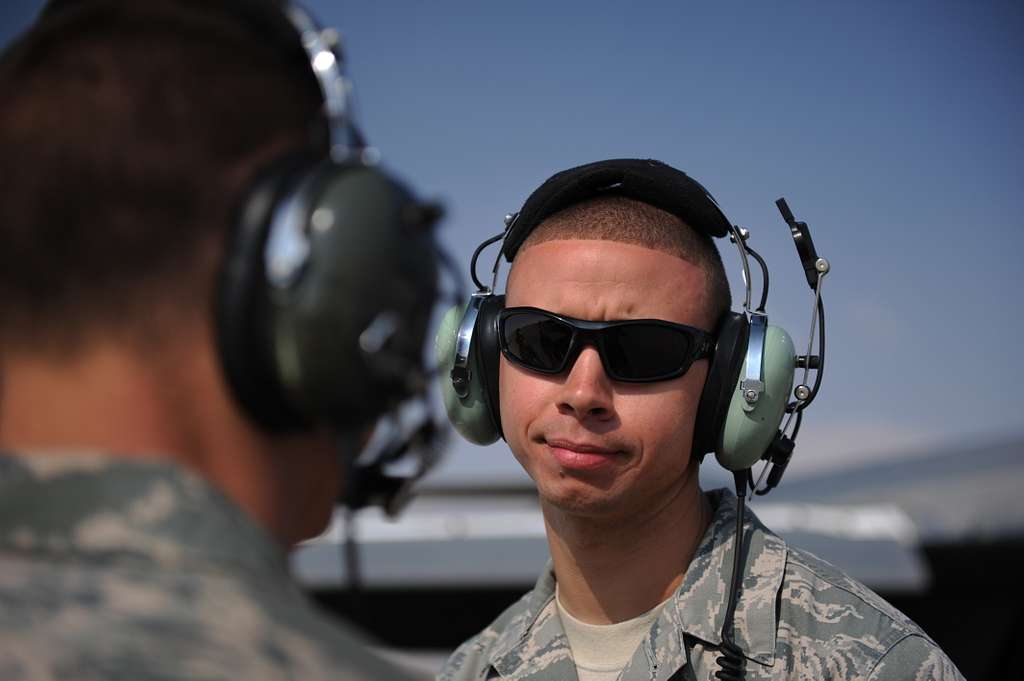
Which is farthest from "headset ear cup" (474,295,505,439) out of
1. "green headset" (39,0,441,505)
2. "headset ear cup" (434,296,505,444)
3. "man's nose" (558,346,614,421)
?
"green headset" (39,0,441,505)

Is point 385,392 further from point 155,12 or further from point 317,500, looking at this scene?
point 155,12

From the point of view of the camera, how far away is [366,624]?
834cm

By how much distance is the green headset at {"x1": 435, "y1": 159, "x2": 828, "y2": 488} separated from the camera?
264 centimetres

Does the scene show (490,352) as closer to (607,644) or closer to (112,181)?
(607,644)

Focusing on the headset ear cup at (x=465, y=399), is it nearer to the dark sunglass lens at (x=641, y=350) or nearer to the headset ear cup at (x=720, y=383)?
the dark sunglass lens at (x=641, y=350)

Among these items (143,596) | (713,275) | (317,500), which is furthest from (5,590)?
(713,275)

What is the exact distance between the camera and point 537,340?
2.70 metres

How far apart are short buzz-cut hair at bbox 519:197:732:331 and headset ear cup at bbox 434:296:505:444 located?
27 cm

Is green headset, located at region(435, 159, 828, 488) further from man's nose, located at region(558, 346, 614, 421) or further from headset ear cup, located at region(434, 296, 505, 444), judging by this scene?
man's nose, located at region(558, 346, 614, 421)

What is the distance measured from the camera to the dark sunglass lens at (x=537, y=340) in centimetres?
266

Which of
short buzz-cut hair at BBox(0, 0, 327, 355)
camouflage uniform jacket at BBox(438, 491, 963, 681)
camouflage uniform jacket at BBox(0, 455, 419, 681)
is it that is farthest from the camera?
camouflage uniform jacket at BBox(438, 491, 963, 681)

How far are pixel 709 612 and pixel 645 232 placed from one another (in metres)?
1.03

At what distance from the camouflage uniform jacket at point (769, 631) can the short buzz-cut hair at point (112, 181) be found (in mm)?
1790

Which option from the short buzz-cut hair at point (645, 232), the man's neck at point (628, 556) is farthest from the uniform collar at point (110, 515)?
the short buzz-cut hair at point (645, 232)
